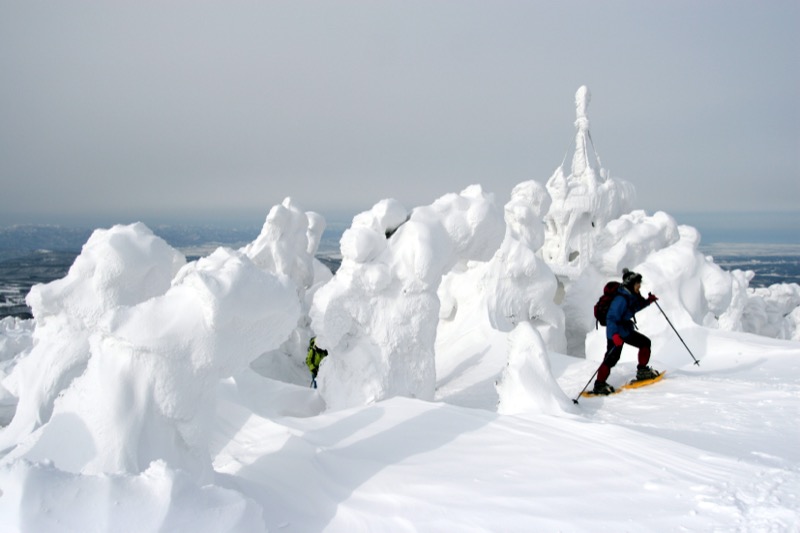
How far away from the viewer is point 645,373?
22.6 ft

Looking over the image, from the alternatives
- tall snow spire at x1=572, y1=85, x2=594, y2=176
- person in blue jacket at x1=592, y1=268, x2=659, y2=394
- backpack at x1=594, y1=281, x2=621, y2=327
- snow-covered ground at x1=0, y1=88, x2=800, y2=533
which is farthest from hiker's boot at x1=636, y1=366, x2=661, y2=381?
tall snow spire at x1=572, y1=85, x2=594, y2=176

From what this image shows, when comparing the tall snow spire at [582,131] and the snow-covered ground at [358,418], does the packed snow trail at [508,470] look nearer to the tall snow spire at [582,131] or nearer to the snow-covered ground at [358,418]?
the snow-covered ground at [358,418]

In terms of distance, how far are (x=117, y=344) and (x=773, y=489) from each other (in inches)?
148

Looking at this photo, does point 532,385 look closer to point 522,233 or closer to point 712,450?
point 712,450

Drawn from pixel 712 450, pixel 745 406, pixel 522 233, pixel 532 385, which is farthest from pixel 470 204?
pixel 522 233

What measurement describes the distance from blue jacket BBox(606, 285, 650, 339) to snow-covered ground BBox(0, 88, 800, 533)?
709mm

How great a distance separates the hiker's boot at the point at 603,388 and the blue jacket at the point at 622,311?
1.79 ft

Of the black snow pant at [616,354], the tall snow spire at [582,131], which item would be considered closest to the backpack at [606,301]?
the black snow pant at [616,354]

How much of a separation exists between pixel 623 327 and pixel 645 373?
62cm

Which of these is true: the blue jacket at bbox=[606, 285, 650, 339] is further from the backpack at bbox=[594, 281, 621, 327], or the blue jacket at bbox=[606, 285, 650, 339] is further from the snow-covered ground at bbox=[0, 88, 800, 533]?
the snow-covered ground at bbox=[0, 88, 800, 533]

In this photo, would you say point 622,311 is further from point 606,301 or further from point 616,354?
point 616,354

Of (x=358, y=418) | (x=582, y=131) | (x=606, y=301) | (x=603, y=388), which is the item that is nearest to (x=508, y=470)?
(x=358, y=418)

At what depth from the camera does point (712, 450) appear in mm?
4035

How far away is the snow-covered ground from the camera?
294 centimetres
